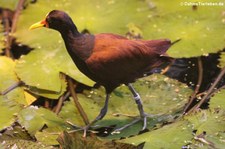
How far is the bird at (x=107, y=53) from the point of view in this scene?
125 inches

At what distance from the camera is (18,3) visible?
452 cm

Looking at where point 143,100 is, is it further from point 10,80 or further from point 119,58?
point 10,80

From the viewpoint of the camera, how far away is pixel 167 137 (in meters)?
3.11

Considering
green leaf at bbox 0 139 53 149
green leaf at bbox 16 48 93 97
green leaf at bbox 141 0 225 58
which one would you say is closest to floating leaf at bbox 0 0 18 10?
green leaf at bbox 16 48 93 97

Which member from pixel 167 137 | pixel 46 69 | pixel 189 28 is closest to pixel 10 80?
pixel 46 69

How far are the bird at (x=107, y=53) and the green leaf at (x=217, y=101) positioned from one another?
370 mm

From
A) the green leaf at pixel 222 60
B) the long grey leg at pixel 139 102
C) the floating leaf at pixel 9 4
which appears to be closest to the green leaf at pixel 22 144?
the long grey leg at pixel 139 102

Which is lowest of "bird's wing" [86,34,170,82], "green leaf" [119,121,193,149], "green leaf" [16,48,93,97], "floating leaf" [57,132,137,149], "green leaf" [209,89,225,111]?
"green leaf" [119,121,193,149]

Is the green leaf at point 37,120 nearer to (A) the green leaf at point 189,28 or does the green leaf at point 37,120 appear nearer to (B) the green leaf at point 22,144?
(B) the green leaf at point 22,144

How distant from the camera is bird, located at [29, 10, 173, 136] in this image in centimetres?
318

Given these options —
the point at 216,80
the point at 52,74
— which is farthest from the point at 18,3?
the point at 216,80

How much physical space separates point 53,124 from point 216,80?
109 cm

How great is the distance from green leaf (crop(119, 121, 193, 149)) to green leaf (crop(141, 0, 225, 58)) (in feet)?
2.66

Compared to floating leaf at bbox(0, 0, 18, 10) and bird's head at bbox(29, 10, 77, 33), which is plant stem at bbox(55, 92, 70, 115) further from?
floating leaf at bbox(0, 0, 18, 10)
